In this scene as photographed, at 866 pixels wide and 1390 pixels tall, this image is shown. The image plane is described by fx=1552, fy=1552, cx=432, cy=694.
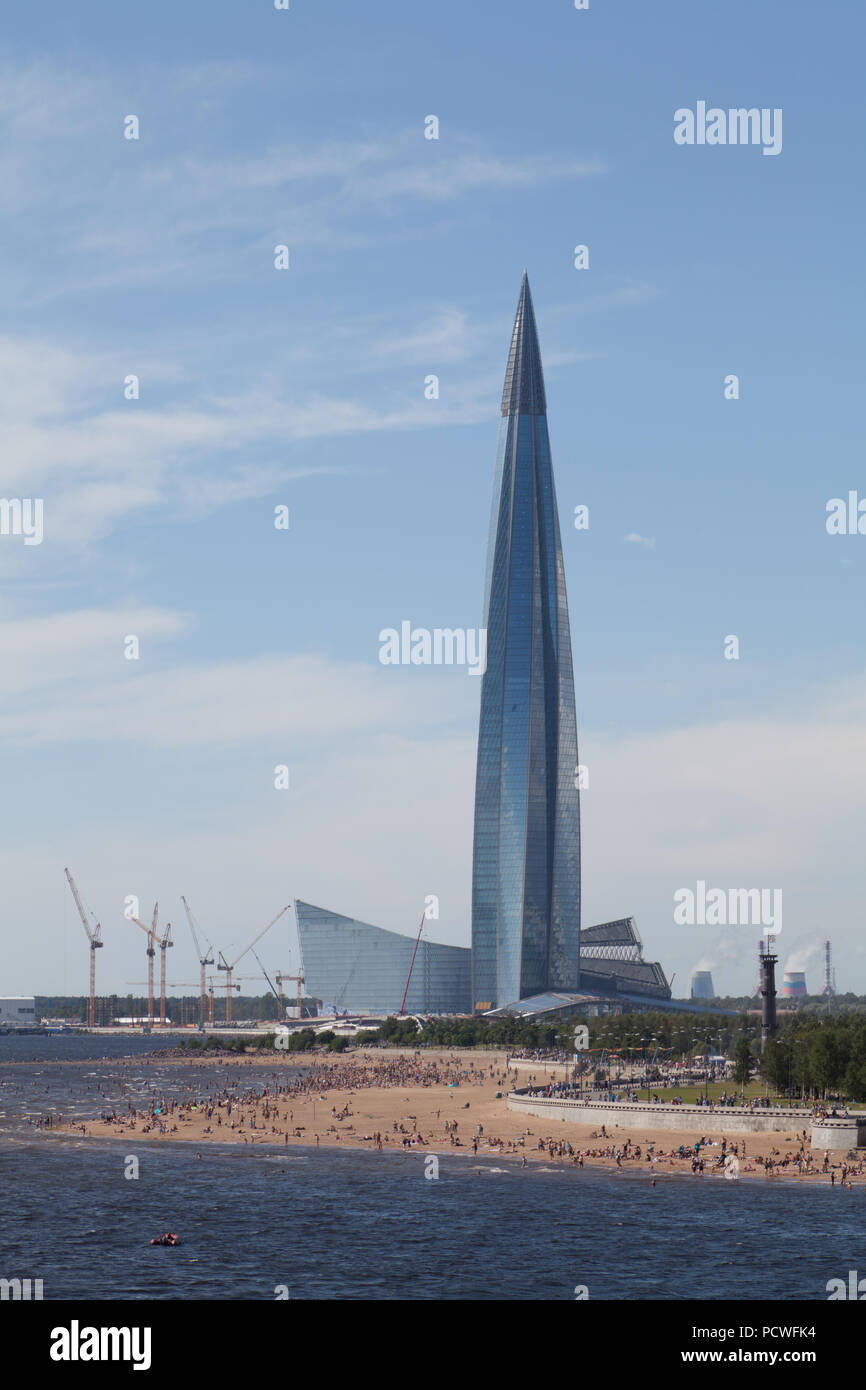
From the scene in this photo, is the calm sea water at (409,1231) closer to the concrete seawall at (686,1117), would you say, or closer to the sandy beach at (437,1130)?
the sandy beach at (437,1130)

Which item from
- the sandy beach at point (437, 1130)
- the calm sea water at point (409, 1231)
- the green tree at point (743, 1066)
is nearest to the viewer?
the calm sea water at point (409, 1231)

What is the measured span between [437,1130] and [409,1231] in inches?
Result: 1762

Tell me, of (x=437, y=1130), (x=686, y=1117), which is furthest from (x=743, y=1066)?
(x=437, y=1130)

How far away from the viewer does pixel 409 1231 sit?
253 feet

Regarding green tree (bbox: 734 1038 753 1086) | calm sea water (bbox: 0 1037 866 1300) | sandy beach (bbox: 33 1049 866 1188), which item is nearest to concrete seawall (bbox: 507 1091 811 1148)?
sandy beach (bbox: 33 1049 866 1188)

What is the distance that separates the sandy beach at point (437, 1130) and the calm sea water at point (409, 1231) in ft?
14.3

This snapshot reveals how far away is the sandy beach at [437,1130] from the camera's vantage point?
320ft

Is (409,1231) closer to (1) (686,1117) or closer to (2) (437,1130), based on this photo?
(1) (686,1117)

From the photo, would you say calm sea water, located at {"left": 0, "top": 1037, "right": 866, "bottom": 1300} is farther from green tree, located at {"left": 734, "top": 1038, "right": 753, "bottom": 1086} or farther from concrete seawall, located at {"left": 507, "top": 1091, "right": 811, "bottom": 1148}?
green tree, located at {"left": 734, "top": 1038, "right": 753, "bottom": 1086}

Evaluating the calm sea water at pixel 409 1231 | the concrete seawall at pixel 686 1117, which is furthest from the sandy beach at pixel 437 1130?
the calm sea water at pixel 409 1231

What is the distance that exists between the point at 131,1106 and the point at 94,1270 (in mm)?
84035
